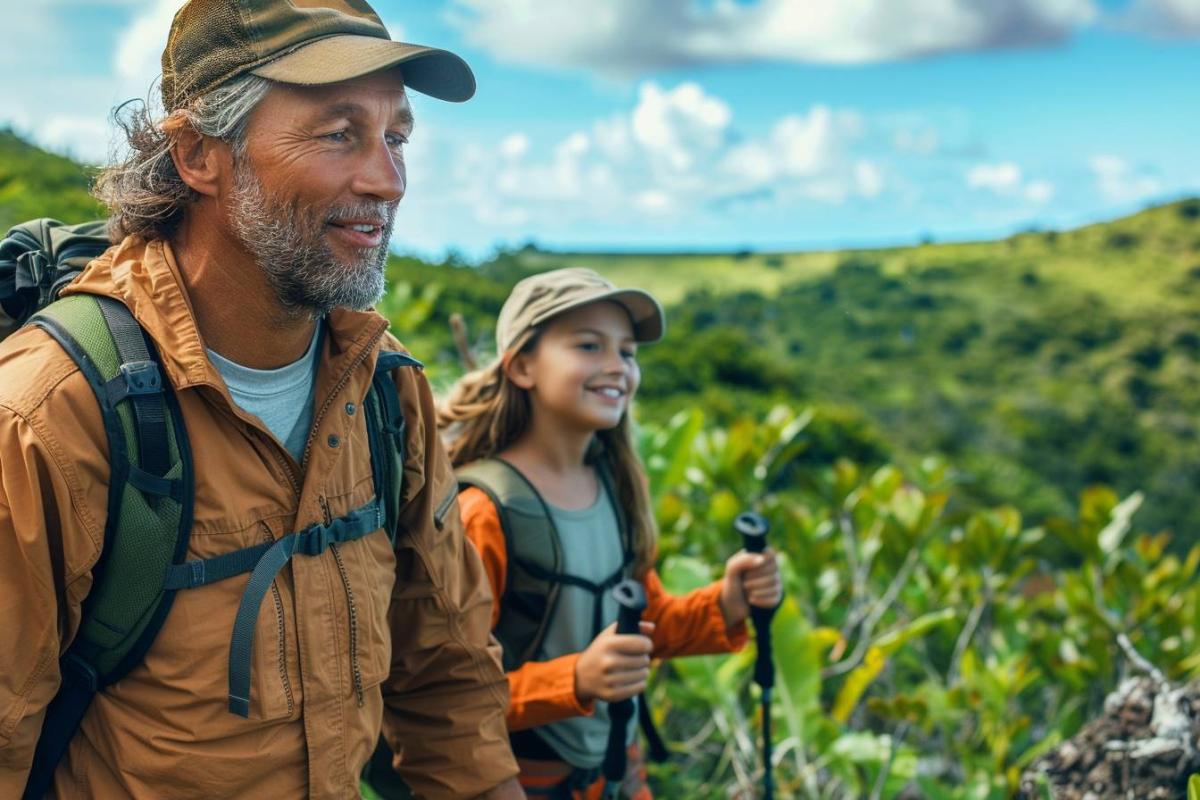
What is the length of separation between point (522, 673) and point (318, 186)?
135 centimetres

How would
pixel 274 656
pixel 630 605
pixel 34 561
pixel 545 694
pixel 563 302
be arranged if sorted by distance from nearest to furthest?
pixel 34 561 → pixel 274 656 → pixel 630 605 → pixel 545 694 → pixel 563 302

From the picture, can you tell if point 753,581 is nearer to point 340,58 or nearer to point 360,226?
point 360,226

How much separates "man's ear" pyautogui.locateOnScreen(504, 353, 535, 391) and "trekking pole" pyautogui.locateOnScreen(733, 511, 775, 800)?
0.68 meters

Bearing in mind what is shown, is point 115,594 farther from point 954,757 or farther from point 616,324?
A: point 954,757

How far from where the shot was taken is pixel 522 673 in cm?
289

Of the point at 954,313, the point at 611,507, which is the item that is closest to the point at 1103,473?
the point at 954,313

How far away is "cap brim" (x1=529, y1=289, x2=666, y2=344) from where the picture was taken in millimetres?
3158

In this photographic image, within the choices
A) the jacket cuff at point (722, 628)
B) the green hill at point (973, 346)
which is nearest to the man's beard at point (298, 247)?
the jacket cuff at point (722, 628)

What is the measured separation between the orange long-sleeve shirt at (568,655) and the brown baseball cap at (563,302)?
0.50 meters

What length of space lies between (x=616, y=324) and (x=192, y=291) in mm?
1411

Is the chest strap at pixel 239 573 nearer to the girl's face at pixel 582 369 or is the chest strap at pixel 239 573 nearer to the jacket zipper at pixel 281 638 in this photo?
the jacket zipper at pixel 281 638

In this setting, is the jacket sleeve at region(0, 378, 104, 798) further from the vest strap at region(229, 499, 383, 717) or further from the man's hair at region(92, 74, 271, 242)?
the man's hair at region(92, 74, 271, 242)

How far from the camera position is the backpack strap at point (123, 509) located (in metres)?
1.85

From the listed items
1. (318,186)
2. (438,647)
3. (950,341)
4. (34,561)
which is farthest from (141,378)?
(950,341)
